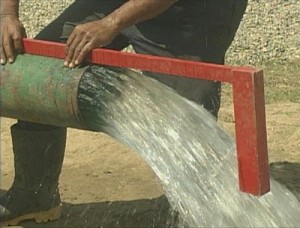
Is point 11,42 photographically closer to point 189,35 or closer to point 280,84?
point 189,35

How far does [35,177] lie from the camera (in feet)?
13.1

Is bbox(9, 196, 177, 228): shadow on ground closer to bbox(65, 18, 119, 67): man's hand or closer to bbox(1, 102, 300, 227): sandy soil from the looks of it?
bbox(1, 102, 300, 227): sandy soil

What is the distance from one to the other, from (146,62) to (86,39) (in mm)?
296

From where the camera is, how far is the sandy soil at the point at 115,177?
420 cm

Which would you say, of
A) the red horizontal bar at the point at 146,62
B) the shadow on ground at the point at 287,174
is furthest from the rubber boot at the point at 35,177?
the shadow on ground at the point at 287,174

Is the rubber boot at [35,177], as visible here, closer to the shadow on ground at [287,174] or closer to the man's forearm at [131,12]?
the man's forearm at [131,12]

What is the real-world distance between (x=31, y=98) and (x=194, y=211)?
67 centimetres

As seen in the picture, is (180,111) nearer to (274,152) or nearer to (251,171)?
(251,171)

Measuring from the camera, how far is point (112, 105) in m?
3.21

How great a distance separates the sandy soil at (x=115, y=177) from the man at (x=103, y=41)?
0.16m

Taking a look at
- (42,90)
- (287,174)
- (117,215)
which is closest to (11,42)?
(42,90)

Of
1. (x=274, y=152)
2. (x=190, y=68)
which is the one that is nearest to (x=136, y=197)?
(x=274, y=152)

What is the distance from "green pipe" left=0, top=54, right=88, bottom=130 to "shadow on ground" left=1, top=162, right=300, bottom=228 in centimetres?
89

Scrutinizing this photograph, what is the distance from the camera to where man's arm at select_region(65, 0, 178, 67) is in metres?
3.14
